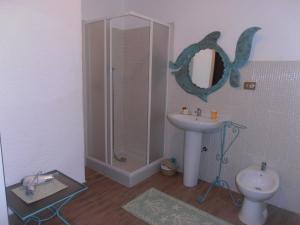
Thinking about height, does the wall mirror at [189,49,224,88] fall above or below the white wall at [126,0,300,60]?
below

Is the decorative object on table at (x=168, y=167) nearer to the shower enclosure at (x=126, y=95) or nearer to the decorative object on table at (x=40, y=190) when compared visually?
the shower enclosure at (x=126, y=95)

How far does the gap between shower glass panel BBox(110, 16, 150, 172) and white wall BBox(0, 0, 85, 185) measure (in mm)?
844

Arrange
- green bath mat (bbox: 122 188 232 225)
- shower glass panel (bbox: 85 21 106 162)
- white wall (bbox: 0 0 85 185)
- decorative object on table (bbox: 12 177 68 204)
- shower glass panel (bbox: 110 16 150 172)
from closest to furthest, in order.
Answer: decorative object on table (bbox: 12 177 68 204) < white wall (bbox: 0 0 85 185) < green bath mat (bbox: 122 188 232 225) < shower glass panel (bbox: 85 21 106 162) < shower glass panel (bbox: 110 16 150 172)

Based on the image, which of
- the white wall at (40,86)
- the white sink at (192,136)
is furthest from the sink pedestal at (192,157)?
the white wall at (40,86)

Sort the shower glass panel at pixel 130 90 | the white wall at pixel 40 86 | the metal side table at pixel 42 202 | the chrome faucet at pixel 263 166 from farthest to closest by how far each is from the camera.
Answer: the shower glass panel at pixel 130 90, the chrome faucet at pixel 263 166, the white wall at pixel 40 86, the metal side table at pixel 42 202

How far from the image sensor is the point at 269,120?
233 centimetres

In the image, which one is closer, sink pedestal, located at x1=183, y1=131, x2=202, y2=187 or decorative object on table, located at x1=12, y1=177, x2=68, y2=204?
decorative object on table, located at x1=12, y1=177, x2=68, y2=204

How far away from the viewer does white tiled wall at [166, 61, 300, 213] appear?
7.18 ft

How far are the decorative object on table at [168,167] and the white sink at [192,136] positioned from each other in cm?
27

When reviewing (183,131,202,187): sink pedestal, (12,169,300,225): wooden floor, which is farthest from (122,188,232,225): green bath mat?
(183,131,202,187): sink pedestal

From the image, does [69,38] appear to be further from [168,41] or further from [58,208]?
[58,208]

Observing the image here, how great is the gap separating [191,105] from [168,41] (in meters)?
0.88

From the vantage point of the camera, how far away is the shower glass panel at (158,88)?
9.18 feet

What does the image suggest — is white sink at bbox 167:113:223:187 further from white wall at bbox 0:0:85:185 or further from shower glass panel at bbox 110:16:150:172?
white wall at bbox 0:0:85:185
